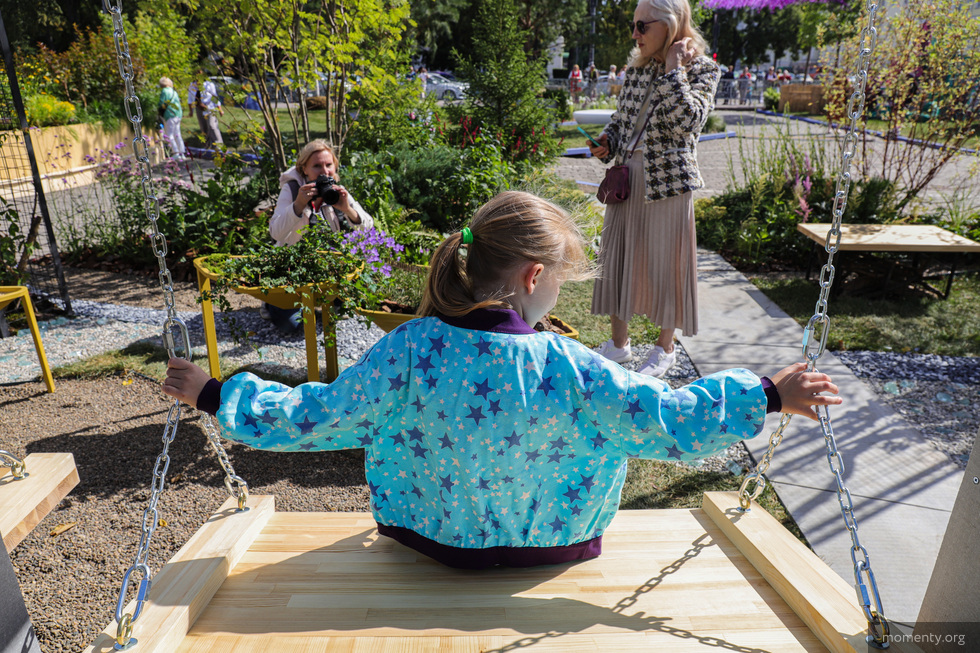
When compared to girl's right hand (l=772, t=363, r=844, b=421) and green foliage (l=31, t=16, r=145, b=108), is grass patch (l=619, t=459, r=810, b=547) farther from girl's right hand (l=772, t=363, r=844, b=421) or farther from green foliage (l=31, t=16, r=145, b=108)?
green foliage (l=31, t=16, r=145, b=108)

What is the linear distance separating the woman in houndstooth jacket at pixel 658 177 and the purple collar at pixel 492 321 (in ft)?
7.62

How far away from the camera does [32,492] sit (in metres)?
2.24

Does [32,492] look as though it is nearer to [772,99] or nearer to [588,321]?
[588,321]

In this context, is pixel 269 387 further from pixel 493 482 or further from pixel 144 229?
pixel 144 229

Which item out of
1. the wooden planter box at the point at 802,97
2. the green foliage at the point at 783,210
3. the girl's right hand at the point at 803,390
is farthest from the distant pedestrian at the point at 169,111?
the wooden planter box at the point at 802,97

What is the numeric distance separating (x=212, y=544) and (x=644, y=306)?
9.64ft

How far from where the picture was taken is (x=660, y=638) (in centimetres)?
167

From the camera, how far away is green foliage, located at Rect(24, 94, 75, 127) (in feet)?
36.0

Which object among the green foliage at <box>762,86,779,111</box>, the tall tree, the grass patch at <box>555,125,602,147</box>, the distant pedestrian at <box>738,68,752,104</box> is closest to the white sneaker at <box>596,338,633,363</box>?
the tall tree

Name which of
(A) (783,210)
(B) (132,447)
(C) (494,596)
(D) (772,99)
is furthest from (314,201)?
(D) (772,99)

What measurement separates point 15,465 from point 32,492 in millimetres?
158

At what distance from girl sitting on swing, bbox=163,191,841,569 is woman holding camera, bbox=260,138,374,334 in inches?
91.6

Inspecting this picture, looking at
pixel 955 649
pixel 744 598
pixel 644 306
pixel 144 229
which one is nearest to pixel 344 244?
pixel 644 306

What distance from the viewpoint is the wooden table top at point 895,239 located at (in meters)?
5.47
